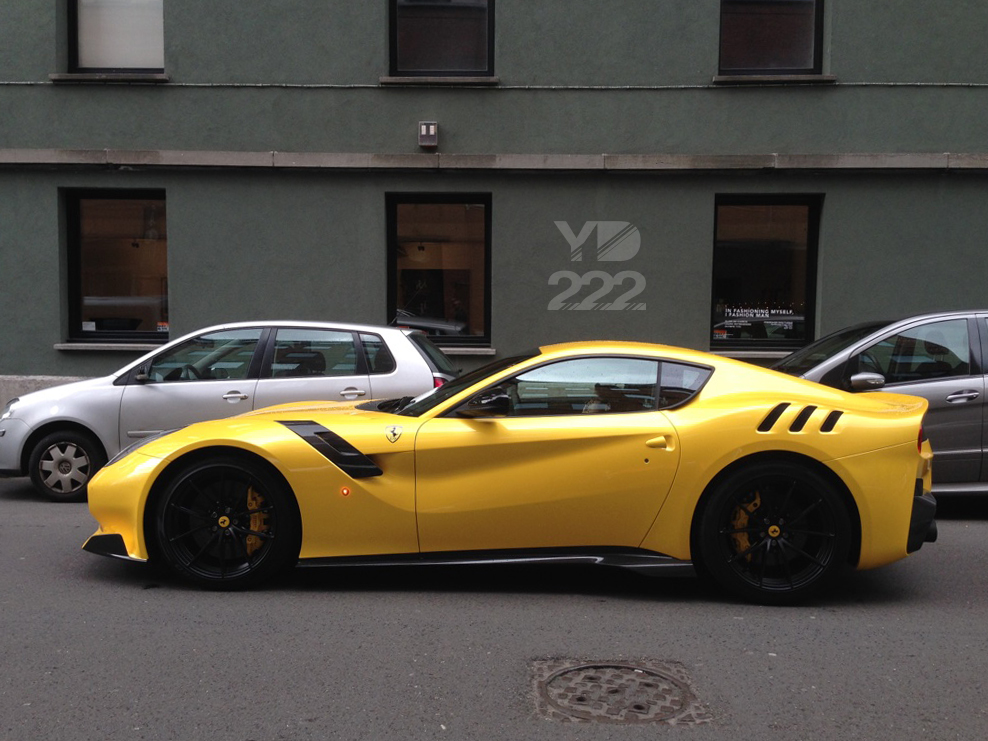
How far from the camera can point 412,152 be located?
40.3ft

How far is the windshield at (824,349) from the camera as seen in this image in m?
7.74

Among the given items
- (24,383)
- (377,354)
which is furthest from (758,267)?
(24,383)

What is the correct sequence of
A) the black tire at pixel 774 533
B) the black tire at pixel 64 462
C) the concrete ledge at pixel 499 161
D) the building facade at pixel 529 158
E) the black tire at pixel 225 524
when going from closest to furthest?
the black tire at pixel 774 533
the black tire at pixel 225 524
the black tire at pixel 64 462
the concrete ledge at pixel 499 161
the building facade at pixel 529 158

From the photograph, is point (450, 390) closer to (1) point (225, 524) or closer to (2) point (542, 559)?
(2) point (542, 559)

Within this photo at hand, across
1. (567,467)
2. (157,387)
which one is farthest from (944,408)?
(157,387)

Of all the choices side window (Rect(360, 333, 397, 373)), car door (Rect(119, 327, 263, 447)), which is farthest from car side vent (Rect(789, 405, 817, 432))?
Answer: car door (Rect(119, 327, 263, 447))

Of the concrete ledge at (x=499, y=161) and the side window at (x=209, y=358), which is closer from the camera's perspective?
the side window at (x=209, y=358)

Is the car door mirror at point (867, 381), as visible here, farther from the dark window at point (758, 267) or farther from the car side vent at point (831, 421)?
the dark window at point (758, 267)

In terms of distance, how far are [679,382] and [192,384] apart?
4595mm

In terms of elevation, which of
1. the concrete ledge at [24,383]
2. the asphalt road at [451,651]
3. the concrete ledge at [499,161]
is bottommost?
the asphalt road at [451,651]

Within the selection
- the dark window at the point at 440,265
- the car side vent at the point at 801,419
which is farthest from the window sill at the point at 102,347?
the car side vent at the point at 801,419

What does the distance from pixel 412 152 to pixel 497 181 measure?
1239mm

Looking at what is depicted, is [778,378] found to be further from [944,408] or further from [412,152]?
[412,152]

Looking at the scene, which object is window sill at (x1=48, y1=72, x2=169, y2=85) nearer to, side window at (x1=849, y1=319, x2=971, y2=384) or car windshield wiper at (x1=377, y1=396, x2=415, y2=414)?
car windshield wiper at (x1=377, y1=396, x2=415, y2=414)
